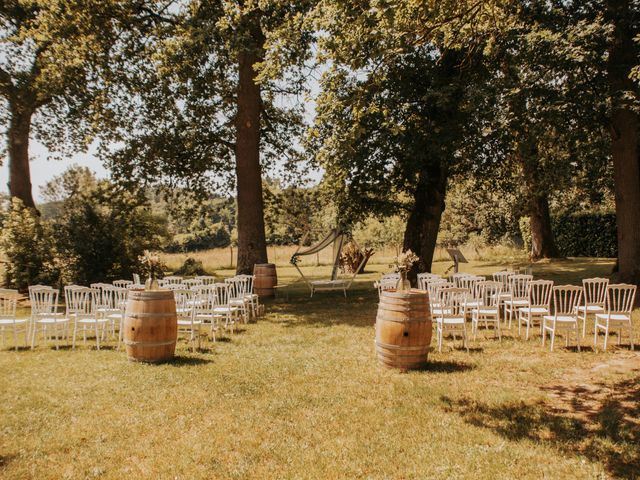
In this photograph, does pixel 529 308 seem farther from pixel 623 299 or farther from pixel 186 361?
pixel 186 361

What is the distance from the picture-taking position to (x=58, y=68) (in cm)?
1396

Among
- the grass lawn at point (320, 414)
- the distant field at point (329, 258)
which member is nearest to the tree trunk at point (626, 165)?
the grass lawn at point (320, 414)

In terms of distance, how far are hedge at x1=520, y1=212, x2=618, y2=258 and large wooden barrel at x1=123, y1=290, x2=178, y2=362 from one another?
69.4 feet

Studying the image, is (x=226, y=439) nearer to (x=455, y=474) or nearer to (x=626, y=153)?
(x=455, y=474)

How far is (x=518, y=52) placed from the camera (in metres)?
11.8

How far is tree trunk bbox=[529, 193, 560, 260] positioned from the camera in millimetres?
21016

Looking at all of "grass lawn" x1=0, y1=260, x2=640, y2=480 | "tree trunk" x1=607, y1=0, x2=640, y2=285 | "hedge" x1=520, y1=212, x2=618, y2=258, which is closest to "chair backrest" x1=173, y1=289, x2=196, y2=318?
"grass lawn" x1=0, y1=260, x2=640, y2=480

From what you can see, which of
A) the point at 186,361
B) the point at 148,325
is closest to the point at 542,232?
the point at 186,361

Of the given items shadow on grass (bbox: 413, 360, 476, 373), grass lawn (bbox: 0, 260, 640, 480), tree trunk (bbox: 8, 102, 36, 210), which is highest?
tree trunk (bbox: 8, 102, 36, 210)

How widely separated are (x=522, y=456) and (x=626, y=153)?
1031cm

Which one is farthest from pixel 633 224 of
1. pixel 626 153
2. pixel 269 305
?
pixel 269 305

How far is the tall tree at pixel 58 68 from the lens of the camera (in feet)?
43.5

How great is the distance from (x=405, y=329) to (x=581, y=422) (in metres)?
2.27

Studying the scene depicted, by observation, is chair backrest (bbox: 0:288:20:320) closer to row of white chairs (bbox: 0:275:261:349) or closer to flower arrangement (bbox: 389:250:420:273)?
row of white chairs (bbox: 0:275:261:349)
